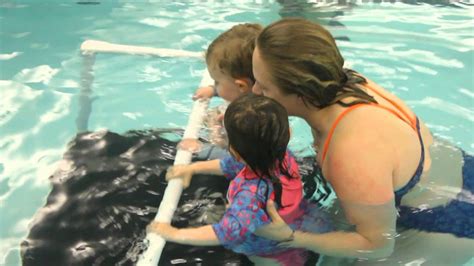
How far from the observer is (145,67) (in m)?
4.32

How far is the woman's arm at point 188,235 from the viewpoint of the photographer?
1980mm

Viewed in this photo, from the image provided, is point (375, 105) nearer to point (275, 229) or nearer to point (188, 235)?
point (275, 229)

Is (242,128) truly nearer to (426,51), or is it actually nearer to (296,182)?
(296,182)

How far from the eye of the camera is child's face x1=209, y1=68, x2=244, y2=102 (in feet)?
7.96

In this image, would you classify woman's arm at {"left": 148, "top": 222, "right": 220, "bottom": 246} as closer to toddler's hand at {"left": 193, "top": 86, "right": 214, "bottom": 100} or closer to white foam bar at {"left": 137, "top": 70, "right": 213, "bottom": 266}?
white foam bar at {"left": 137, "top": 70, "right": 213, "bottom": 266}

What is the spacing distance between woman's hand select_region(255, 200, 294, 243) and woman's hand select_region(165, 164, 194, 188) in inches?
19.6

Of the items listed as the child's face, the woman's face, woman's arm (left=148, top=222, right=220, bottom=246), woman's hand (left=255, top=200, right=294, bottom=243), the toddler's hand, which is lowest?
woman's arm (left=148, top=222, right=220, bottom=246)

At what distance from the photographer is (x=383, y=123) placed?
1.83 m

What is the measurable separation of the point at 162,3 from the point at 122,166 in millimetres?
3363

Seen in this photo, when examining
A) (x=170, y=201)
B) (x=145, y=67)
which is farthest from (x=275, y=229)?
(x=145, y=67)

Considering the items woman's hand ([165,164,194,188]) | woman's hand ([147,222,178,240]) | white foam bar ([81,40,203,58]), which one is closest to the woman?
woman's hand ([147,222,178,240])

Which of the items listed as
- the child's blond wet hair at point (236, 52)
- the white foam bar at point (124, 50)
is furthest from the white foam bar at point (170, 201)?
Answer: the white foam bar at point (124, 50)

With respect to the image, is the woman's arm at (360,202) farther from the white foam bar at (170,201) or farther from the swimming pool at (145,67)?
the swimming pool at (145,67)

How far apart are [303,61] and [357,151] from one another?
1.15 feet
